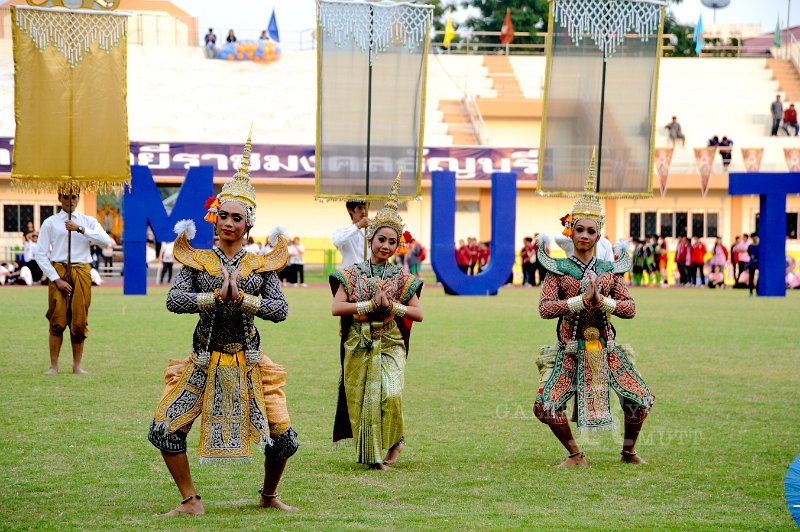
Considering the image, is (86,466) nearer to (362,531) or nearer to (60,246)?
(362,531)

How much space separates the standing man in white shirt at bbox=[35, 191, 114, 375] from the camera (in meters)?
11.9

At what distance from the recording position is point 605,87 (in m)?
12.6

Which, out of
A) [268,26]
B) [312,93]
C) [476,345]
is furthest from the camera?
[268,26]

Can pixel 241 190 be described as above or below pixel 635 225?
above

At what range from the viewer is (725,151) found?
40094mm

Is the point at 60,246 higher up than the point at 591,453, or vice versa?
the point at 60,246

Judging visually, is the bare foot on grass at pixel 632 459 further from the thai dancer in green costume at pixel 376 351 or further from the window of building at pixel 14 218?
the window of building at pixel 14 218

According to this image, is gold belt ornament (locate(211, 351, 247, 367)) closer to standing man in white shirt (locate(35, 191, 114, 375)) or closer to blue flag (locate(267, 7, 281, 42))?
standing man in white shirt (locate(35, 191, 114, 375))

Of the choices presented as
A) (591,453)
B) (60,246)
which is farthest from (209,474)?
(60,246)

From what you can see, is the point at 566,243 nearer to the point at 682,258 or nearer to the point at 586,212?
A: the point at 586,212

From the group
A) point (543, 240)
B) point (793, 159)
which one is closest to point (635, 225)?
point (793, 159)

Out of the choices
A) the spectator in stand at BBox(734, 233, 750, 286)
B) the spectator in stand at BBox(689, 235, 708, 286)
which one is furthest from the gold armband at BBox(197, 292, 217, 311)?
the spectator in stand at BBox(689, 235, 708, 286)

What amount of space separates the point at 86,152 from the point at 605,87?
5.31 metres

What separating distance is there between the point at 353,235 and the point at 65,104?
3073mm
